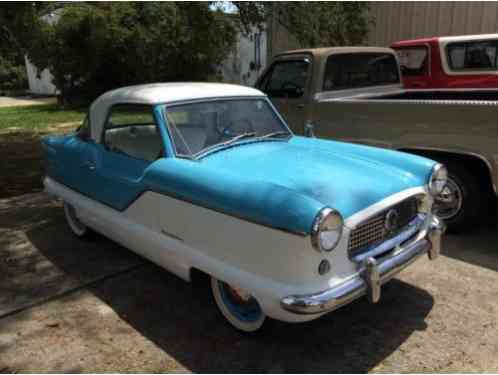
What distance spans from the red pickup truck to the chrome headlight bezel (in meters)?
5.52

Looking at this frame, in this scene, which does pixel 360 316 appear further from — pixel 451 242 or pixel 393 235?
pixel 451 242

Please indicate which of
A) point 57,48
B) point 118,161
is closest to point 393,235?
point 118,161

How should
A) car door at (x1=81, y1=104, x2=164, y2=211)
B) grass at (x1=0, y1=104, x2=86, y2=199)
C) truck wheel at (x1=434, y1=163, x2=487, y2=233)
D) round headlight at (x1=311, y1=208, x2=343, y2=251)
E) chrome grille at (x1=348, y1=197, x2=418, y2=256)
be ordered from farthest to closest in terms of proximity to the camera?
grass at (x1=0, y1=104, x2=86, y2=199) → truck wheel at (x1=434, y1=163, x2=487, y2=233) → car door at (x1=81, y1=104, x2=164, y2=211) → chrome grille at (x1=348, y1=197, x2=418, y2=256) → round headlight at (x1=311, y1=208, x2=343, y2=251)

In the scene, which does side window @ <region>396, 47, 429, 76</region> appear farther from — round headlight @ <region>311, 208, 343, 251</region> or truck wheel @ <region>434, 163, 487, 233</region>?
round headlight @ <region>311, 208, 343, 251</region>

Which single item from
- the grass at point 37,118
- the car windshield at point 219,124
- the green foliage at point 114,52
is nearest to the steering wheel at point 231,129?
the car windshield at point 219,124

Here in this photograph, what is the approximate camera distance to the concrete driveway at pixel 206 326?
9.25 ft

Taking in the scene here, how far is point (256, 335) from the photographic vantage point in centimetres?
299

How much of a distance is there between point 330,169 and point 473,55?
6.42 metres

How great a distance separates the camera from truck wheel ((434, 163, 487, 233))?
432 cm

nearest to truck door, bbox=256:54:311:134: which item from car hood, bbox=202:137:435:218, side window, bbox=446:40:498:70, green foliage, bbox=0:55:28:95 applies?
car hood, bbox=202:137:435:218

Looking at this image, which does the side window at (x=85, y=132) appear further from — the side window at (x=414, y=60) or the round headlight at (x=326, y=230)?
the side window at (x=414, y=60)

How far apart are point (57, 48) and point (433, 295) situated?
1741cm

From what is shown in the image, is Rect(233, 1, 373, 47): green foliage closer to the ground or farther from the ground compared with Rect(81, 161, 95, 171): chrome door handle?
farther from the ground

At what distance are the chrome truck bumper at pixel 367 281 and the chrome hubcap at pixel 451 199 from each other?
1418mm
